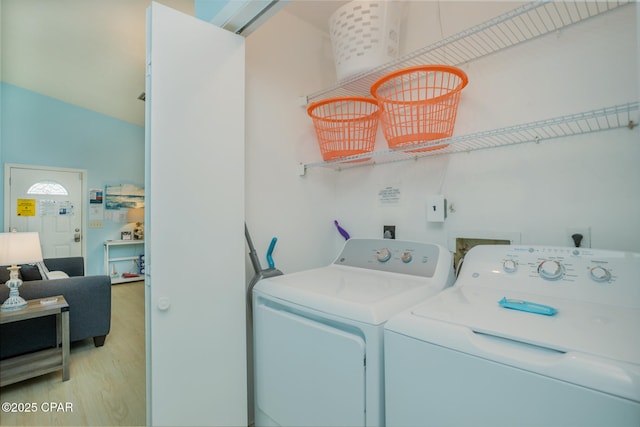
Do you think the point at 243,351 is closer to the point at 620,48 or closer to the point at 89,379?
the point at 89,379

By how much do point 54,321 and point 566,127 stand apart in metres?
2.16

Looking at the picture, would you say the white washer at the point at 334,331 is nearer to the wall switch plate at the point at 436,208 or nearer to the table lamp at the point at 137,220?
the wall switch plate at the point at 436,208

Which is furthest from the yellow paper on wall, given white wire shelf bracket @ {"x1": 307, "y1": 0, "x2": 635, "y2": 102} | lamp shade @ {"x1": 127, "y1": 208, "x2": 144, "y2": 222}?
white wire shelf bracket @ {"x1": 307, "y1": 0, "x2": 635, "y2": 102}

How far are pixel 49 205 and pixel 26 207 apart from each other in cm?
6

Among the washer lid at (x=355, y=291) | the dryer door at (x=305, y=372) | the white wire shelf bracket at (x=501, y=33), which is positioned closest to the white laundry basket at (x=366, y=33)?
the white wire shelf bracket at (x=501, y=33)

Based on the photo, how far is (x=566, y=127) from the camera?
1224mm

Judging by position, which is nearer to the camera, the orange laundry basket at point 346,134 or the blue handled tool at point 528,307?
the blue handled tool at point 528,307

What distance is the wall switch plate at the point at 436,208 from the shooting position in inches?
62.7

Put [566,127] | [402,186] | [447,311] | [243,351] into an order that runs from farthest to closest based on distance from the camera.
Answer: [402,186] < [243,351] < [566,127] < [447,311]

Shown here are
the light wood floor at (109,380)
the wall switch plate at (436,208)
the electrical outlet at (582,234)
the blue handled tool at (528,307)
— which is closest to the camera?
the blue handled tool at (528,307)

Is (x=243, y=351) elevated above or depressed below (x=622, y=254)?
below

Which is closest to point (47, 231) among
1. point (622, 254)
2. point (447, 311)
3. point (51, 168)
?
point (51, 168)

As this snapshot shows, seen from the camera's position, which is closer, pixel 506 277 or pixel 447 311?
pixel 447 311

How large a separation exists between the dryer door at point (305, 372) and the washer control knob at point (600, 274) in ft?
2.66
